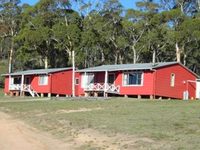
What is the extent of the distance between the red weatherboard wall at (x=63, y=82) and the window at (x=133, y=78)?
539 inches

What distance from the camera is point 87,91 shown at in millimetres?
57281

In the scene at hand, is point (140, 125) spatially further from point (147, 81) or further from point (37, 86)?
point (37, 86)

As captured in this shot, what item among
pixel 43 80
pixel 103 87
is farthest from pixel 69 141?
pixel 43 80

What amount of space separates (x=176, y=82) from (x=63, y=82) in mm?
17976

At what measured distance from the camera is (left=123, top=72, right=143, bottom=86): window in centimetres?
5150

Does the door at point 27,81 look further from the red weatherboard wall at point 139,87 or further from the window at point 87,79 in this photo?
the red weatherboard wall at point 139,87

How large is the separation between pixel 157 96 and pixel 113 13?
106ft

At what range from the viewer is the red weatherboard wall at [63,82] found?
211 ft

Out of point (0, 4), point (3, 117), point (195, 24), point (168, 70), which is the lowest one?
point (3, 117)

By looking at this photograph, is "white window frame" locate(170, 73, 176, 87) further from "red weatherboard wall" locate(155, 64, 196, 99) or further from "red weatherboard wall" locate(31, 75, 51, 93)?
"red weatherboard wall" locate(31, 75, 51, 93)

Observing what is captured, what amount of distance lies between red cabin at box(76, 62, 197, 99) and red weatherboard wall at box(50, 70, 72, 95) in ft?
27.0

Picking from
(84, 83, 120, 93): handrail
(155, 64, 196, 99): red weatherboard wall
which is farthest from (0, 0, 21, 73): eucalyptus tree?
(155, 64, 196, 99): red weatherboard wall

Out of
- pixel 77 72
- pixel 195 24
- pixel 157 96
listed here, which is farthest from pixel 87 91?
pixel 195 24

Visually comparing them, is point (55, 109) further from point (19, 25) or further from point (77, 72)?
point (19, 25)
